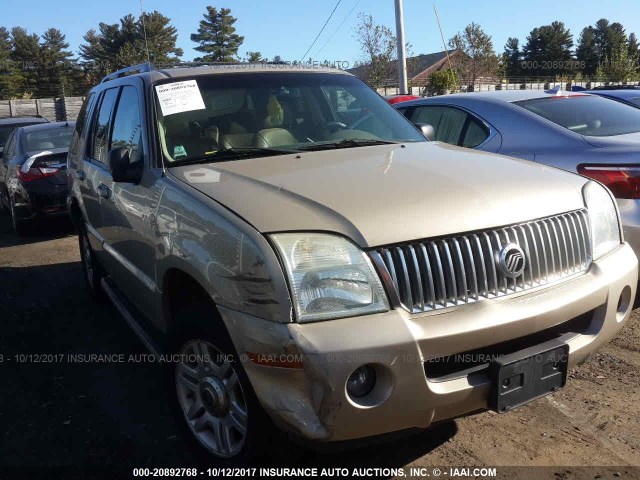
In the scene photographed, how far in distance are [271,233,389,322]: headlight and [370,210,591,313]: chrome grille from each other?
7cm

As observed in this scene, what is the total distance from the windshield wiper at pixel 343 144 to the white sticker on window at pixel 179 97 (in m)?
0.69

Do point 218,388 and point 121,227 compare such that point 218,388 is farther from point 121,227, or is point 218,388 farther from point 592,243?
point 592,243

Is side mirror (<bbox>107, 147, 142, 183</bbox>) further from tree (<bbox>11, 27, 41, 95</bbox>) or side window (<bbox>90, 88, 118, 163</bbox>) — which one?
tree (<bbox>11, 27, 41, 95</bbox>)

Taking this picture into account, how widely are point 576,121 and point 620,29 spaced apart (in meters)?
95.4

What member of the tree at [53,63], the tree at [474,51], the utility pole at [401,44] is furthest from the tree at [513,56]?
the utility pole at [401,44]

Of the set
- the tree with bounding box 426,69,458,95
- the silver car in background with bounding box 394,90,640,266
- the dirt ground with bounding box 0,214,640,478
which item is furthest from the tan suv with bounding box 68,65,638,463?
the tree with bounding box 426,69,458,95

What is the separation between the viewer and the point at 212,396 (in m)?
2.76

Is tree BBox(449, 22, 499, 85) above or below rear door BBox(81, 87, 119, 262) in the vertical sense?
above

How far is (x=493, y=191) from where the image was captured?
2736 mm

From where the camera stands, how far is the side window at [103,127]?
14.6 ft

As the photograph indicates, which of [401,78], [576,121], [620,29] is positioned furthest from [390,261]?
[620,29]

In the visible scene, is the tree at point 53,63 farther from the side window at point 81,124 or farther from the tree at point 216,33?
the side window at point 81,124

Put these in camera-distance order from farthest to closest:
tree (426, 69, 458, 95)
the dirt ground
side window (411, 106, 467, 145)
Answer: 1. tree (426, 69, 458, 95)
2. side window (411, 106, 467, 145)
3. the dirt ground

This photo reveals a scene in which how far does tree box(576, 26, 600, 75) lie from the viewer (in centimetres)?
7881
